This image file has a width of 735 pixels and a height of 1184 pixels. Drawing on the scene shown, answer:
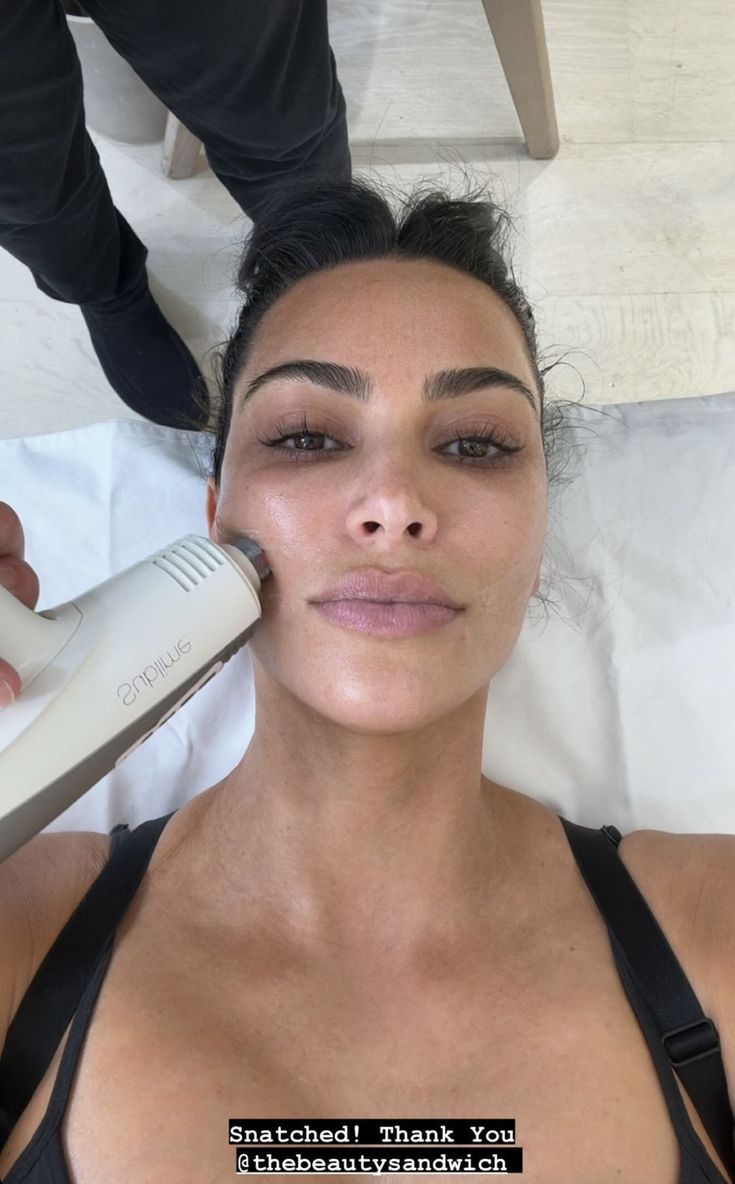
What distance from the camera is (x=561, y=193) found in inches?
66.3

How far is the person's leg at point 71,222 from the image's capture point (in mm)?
910

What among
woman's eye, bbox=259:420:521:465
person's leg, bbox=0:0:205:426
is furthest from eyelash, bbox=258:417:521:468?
person's leg, bbox=0:0:205:426

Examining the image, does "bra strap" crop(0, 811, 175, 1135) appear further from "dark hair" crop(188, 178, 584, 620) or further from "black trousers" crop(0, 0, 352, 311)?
"black trousers" crop(0, 0, 352, 311)

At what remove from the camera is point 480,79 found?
5.78 feet

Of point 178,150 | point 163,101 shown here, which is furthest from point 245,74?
point 178,150

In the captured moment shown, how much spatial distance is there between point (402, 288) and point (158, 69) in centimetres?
41

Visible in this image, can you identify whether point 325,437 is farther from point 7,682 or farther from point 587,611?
point 587,611

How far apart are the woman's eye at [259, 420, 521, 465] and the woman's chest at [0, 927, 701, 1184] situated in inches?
19.1

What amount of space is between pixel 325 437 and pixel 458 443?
12 cm

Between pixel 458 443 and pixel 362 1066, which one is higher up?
pixel 458 443

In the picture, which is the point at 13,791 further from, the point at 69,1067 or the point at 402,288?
the point at 402,288

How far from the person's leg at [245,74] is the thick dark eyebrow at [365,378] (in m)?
0.37

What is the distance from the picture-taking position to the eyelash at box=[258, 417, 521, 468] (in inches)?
32.9

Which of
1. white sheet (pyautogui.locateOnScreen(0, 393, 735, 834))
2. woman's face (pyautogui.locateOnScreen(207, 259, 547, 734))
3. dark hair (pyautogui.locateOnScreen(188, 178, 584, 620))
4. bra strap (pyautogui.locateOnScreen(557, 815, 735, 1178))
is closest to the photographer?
woman's face (pyautogui.locateOnScreen(207, 259, 547, 734))
